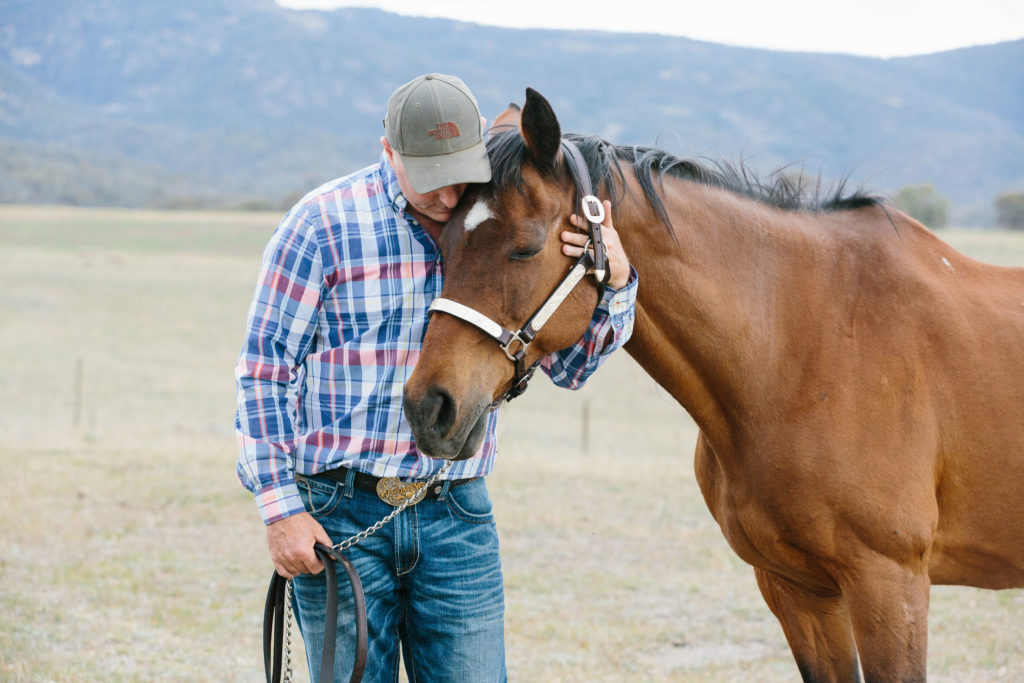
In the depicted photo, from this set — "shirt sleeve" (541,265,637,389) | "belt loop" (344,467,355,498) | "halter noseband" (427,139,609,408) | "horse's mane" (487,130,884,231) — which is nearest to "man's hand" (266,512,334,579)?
"belt loop" (344,467,355,498)

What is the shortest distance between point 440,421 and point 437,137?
0.74m

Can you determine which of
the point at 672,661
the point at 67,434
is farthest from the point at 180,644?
the point at 67,434

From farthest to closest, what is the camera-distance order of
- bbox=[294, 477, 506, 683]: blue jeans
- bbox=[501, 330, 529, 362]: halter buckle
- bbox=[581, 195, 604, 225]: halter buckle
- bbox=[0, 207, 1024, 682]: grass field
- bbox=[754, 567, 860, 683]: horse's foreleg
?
bbox=[0, 207, 1024, 682]: grass field, bbox=[754, 567, 860, 683]: horse's foreleg, bbox=[294, 477, 506, 683]: blue jeans, bbox=[581, 195, 604, 225]: halter buckle, bbox=[501, 330, 529, 362]: halter buckle

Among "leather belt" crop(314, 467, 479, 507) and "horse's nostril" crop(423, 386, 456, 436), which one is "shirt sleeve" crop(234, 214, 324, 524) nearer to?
"leather belt" crop(314, 467, 479, 507)

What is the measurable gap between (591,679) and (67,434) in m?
9.93

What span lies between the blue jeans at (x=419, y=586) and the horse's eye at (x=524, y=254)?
0.75m

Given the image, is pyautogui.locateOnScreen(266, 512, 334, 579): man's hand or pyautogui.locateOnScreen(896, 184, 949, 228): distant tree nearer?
pyautogui.locateOnScreen(266, 512, 334, 579): man's hand

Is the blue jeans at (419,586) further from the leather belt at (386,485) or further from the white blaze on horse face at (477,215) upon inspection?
the white blaze on horse face at (477,215)

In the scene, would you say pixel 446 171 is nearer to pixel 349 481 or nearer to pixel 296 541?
pixel 349 481

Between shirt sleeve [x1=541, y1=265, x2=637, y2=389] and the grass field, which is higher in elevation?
shirt sleeve [x1=541, y1=265, x2=637, y2=389]

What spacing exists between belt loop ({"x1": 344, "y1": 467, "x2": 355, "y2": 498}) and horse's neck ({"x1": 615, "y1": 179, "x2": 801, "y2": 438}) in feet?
3.17

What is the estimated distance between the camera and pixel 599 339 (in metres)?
2.55

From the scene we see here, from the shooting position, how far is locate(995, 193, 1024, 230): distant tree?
A: 68.1 m

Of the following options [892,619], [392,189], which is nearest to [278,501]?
[392,189]
